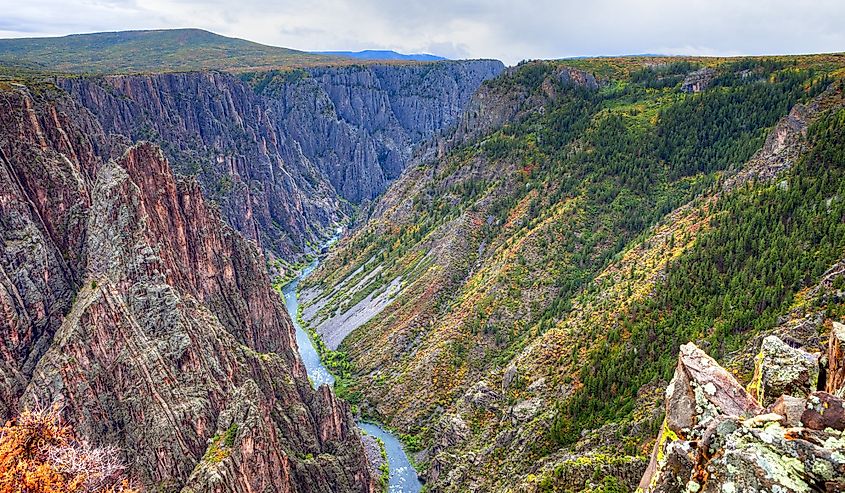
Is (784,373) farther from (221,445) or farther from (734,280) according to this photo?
(734,280)

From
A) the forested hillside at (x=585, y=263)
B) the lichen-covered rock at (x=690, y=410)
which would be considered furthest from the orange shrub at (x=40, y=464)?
the forested hillside at (x=585, y=263)

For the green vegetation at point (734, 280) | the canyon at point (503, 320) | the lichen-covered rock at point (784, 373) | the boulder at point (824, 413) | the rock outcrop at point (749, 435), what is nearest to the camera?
the rock outcrop at point (749, 435)

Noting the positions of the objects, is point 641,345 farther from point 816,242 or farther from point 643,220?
point 643,220

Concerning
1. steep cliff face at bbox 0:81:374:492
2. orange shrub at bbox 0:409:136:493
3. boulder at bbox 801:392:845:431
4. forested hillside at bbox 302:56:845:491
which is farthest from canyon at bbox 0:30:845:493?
orange shrub at bbox 0:409:136:493

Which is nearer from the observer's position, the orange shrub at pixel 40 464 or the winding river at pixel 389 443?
the orange shrub at pixel 40 464

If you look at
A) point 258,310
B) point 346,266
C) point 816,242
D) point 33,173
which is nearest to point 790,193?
point 816,242

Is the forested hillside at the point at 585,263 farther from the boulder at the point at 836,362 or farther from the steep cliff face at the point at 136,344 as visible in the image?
the boulder at the point at 836,362
